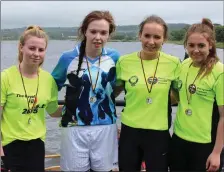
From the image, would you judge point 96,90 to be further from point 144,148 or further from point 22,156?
point 22,156

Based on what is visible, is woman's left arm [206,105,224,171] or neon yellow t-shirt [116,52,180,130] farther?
neon yellow t-shirt [116,52,180,130]

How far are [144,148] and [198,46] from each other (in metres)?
1.07

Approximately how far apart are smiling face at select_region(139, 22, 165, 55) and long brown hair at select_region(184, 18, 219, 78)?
10.2 inches

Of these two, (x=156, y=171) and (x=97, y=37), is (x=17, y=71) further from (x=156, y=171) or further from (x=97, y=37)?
(x=156, y=171)

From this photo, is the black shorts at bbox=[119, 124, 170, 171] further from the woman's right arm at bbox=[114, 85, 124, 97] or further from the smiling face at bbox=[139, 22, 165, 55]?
the smiling face at bbox=[139, 22, 165, 55]

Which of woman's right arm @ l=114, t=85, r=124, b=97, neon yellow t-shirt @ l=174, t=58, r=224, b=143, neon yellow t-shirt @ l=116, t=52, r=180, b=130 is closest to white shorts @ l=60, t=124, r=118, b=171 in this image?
neon yellow t-shirt @ l=116, t=52, r=180, b=130


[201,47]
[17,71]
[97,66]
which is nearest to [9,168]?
[17,71]

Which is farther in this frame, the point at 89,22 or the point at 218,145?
the point at 89,22

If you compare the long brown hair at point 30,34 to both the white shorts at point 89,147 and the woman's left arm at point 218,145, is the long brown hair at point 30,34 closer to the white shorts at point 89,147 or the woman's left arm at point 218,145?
the white shorts at point 89,147

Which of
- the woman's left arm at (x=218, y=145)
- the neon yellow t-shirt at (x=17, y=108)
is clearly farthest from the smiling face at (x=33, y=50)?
the woman's left arm at (x=218, y=145)

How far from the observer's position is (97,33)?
3.74m

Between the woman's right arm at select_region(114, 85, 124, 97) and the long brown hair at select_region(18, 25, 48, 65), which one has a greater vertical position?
the long brown hair at select_region(18, 25, 48, 65)

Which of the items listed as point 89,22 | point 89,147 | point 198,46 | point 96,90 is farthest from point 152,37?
point 89,147

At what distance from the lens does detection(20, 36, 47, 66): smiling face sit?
3.62 metres
